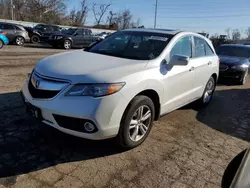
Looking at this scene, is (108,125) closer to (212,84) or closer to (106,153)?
(106,153)

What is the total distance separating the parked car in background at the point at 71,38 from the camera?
1745cm

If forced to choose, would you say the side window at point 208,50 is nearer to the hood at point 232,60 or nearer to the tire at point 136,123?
the tire at point 136,123

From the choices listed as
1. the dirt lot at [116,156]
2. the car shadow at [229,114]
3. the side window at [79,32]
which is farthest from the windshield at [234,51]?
the side window at [79,32]

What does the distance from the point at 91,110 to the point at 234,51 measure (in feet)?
30.7

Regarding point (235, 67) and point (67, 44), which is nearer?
point (235, 67)

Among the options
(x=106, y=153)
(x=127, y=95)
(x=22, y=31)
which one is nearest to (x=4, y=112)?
(x=106, y=153)

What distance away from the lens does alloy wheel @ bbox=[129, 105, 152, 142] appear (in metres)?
3.18

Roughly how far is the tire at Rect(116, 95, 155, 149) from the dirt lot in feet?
0.58

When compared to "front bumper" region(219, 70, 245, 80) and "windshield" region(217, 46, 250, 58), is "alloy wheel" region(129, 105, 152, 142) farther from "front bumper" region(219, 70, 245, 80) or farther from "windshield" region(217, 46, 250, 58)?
"windshield" region(217, 46, 250, 58)

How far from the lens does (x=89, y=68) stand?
118 inches

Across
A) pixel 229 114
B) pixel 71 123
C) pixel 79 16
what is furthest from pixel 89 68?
pixel 79 16

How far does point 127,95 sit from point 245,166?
149 centimetres

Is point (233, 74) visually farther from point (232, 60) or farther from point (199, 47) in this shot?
point (199, 47)

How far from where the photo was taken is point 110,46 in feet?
13.6
